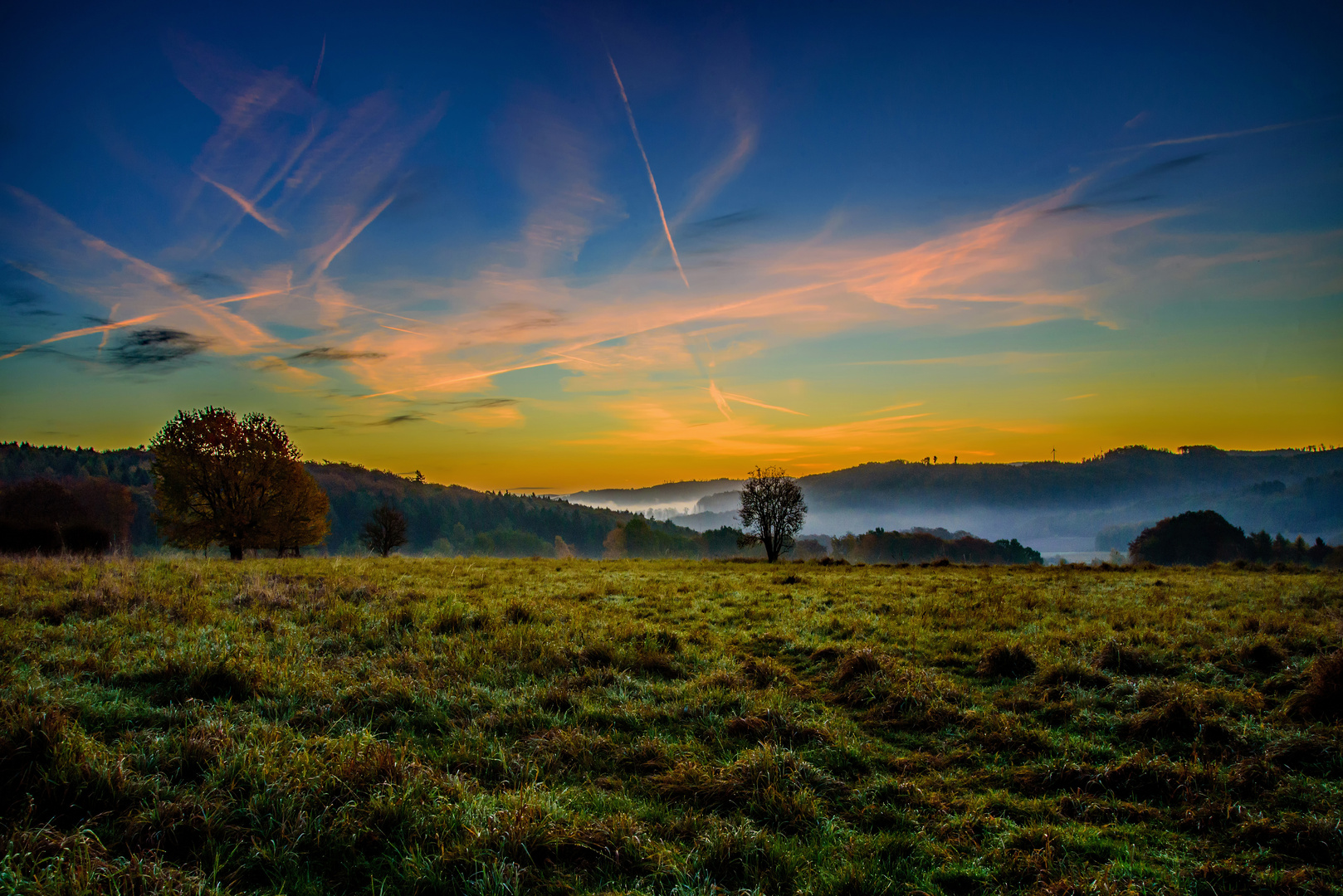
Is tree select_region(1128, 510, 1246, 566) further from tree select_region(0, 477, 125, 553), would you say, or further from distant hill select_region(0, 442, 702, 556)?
tree select_region(0, 477, 125, 553)

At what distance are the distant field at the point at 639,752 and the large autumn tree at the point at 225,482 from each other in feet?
97.0

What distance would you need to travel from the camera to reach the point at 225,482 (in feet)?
118

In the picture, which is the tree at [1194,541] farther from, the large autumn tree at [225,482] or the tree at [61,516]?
the tree at [61,516]

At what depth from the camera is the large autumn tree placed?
1380 inches

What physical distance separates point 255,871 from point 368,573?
1606cm

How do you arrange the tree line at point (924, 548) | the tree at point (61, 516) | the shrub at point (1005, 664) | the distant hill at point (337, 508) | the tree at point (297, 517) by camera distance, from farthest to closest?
the distant hill at point (337, 508) → the tree line at point (924, 548) → the tree at point (297, 517) → the tree at point (61, 516) → the shrub at point (1005, 664)

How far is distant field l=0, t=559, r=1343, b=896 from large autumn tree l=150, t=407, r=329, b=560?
97.0 feet

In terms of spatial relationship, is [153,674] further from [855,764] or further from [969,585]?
[969,585]

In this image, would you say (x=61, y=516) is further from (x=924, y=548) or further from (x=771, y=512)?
(x=924, y=548)

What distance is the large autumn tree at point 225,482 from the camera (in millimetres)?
35062

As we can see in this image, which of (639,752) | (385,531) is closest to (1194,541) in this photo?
(385,531)

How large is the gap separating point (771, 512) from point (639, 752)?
43.1 metres

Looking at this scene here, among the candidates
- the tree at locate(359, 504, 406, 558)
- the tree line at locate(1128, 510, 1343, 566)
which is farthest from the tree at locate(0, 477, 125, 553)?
the tree line at locate(1128, 510, 1343, 566)

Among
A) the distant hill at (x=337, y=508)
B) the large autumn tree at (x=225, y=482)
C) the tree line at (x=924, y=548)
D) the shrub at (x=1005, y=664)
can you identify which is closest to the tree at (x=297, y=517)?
the large autumn tree at (x=225, y=482)
